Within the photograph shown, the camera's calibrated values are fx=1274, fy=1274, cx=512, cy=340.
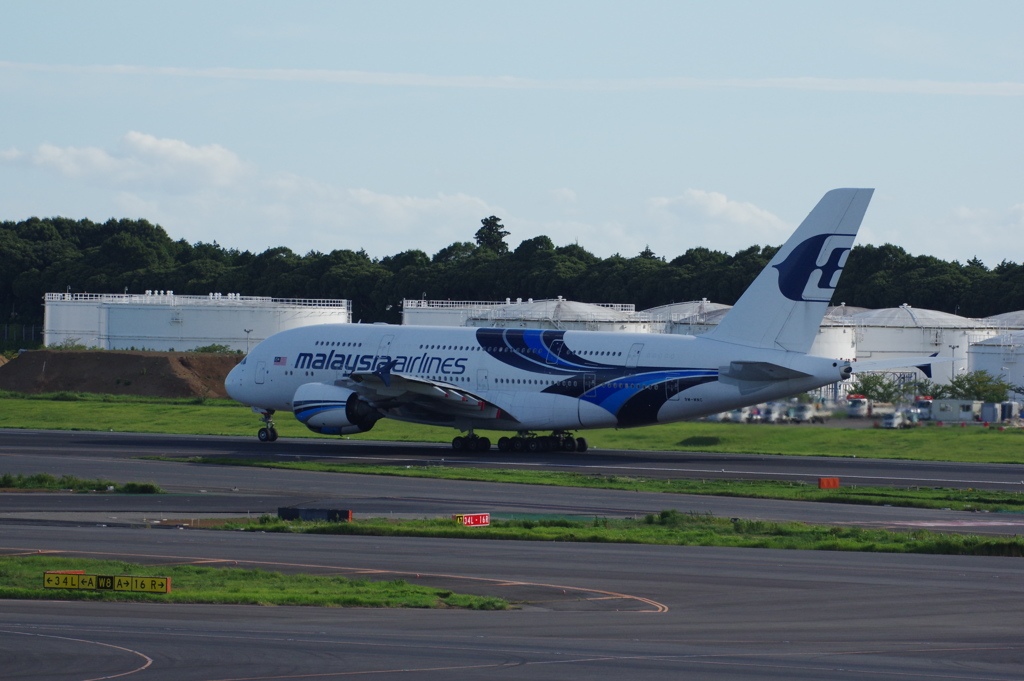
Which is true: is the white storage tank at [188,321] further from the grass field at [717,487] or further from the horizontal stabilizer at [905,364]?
the horizontal stabilizer at [905,364]

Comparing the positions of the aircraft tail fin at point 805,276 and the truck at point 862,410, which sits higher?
the aircraft tail fin at point 805,276

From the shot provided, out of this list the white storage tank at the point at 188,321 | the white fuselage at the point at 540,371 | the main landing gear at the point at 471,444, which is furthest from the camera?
the white storage tank at the point at 188,321

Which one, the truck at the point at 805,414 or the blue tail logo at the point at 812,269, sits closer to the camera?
the blue tail logo at the point at 812,269

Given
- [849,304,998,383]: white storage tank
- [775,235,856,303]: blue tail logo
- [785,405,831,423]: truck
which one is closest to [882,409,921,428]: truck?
[785,405,831,423]: truck

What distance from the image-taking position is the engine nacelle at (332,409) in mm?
52875

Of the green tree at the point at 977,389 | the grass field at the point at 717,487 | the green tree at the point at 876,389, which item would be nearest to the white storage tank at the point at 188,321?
the green tree at the point at 876,389

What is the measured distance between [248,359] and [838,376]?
1067 inches

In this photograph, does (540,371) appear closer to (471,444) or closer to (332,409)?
(471,444)

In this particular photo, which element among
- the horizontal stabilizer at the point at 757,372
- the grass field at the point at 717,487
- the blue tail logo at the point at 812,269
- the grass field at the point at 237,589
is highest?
the blue tail logo at the point at 812,269

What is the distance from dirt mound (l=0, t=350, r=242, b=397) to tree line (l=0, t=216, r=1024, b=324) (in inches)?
1971

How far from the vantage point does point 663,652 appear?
16.1 m

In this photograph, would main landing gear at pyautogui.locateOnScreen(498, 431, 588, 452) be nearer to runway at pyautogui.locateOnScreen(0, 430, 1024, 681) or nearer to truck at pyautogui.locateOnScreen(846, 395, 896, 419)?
truck at pyautogui.locateOnScreen(846, 395, 896, 419)

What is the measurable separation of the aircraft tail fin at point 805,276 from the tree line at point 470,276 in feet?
295

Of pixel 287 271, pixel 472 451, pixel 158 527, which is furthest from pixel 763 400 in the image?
pixel 287 271
